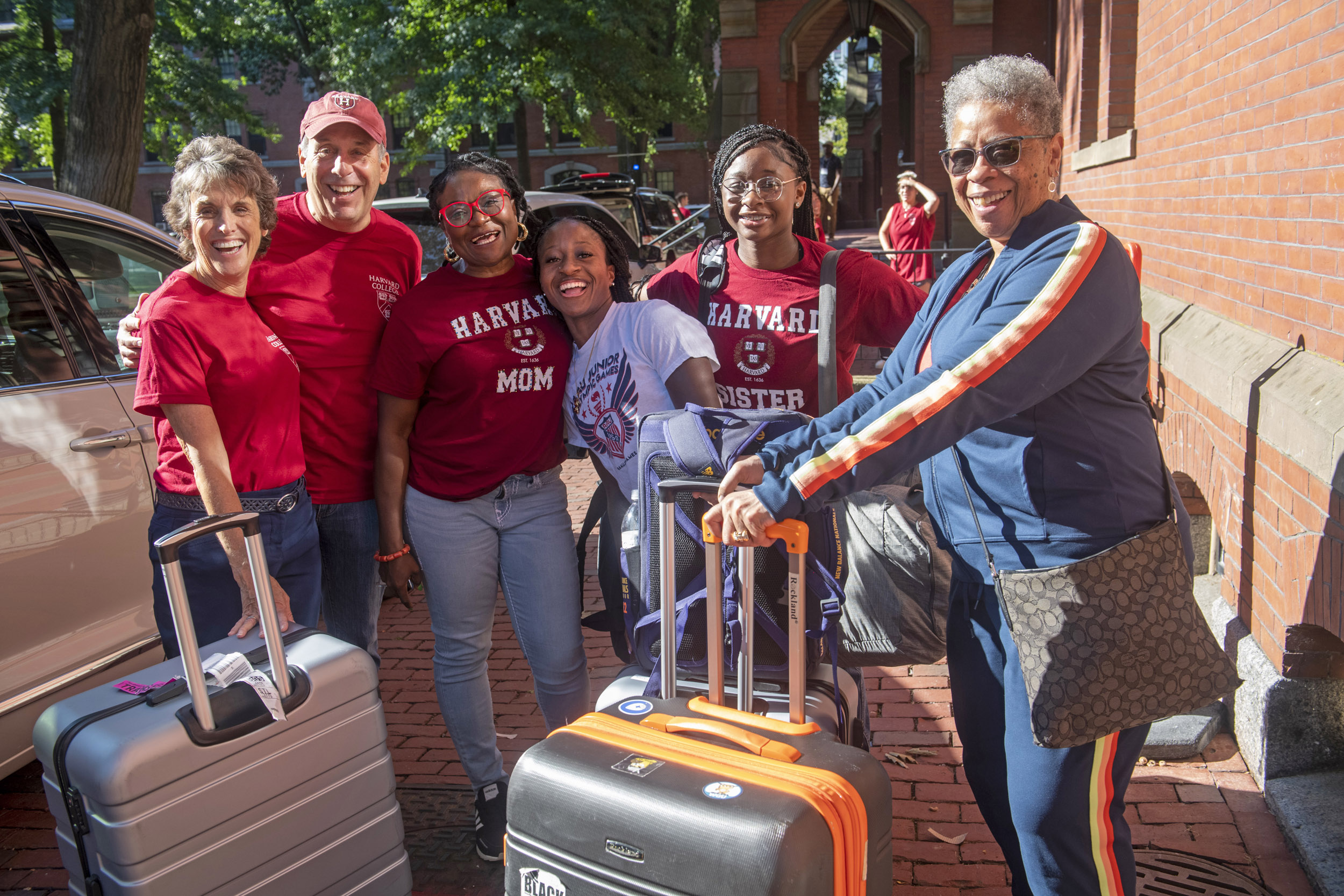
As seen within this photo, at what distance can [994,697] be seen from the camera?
214cm

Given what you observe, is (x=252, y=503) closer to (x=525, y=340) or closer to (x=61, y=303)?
(x=525, y=340)

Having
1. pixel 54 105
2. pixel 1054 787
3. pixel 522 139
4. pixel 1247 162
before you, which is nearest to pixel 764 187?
pixel 1054 787

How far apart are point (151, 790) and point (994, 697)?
5.68ft

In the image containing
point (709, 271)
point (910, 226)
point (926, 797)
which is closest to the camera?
point (709, 271)

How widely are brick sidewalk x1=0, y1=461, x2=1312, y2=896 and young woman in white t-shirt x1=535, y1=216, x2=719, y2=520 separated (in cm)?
144

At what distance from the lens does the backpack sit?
222cm

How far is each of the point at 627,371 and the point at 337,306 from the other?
866mm

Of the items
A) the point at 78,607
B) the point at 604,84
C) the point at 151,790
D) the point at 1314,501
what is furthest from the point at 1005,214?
the point at 604,84

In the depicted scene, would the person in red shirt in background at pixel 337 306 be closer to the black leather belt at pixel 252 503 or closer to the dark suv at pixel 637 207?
the black leather belt at pixel 252 503

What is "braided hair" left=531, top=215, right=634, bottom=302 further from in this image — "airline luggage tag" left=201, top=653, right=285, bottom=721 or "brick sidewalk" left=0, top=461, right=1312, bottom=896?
"brick sidewalk" left=0, top=461, right=1312, bottom=896

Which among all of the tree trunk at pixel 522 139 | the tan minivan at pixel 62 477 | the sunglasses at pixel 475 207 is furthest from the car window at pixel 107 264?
the tree trunk at pixel 522 139

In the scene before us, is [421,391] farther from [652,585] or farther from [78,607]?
[78,607]

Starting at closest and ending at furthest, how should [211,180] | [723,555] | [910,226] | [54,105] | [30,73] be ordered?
1. [723,555]
2. [211,180]
3. [910,226]
4. [30,73]
5. [54,105]

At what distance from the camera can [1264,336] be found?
340 centimetres
